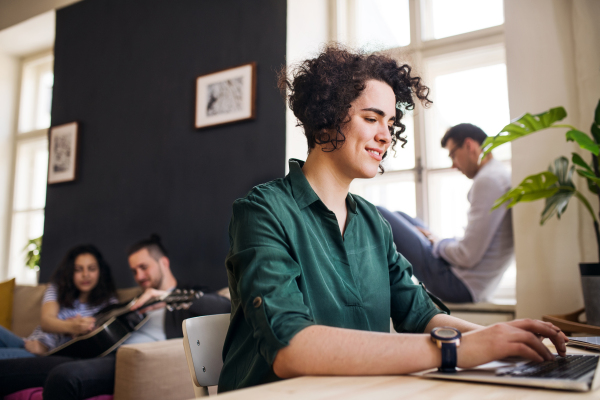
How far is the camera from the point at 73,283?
10.5 feet

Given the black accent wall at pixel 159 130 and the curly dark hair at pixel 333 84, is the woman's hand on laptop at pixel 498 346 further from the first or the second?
the black accent wall at pixel 159 130

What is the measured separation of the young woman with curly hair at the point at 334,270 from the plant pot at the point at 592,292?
1.08m

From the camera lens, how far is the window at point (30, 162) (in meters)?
5.64

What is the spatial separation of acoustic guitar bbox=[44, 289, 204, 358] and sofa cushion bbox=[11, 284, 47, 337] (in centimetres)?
125

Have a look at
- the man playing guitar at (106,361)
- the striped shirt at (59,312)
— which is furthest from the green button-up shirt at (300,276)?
the striped shirt at (59,312)

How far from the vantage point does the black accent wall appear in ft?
11.0

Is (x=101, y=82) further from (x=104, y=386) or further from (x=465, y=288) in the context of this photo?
(x=465, y=288)

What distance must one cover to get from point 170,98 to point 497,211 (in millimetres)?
2522

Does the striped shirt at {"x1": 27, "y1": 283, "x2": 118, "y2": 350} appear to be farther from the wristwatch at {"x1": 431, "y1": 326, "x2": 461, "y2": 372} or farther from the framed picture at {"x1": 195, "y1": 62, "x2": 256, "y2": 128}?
the wristwatch at {"x1": 431, "y1": 326, "x2": 461, "y2": 372}

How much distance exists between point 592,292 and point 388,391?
166 centimetres

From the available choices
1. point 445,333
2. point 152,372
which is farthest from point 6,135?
point 445,333

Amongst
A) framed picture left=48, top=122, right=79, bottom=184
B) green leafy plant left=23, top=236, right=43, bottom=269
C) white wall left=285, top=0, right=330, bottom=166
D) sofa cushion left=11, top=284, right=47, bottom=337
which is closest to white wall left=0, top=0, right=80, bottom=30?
framed picture left=48, top=122, right=79, bottom=184

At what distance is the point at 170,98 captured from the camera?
12.4 feet

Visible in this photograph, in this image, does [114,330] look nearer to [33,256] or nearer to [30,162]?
[33,256]
